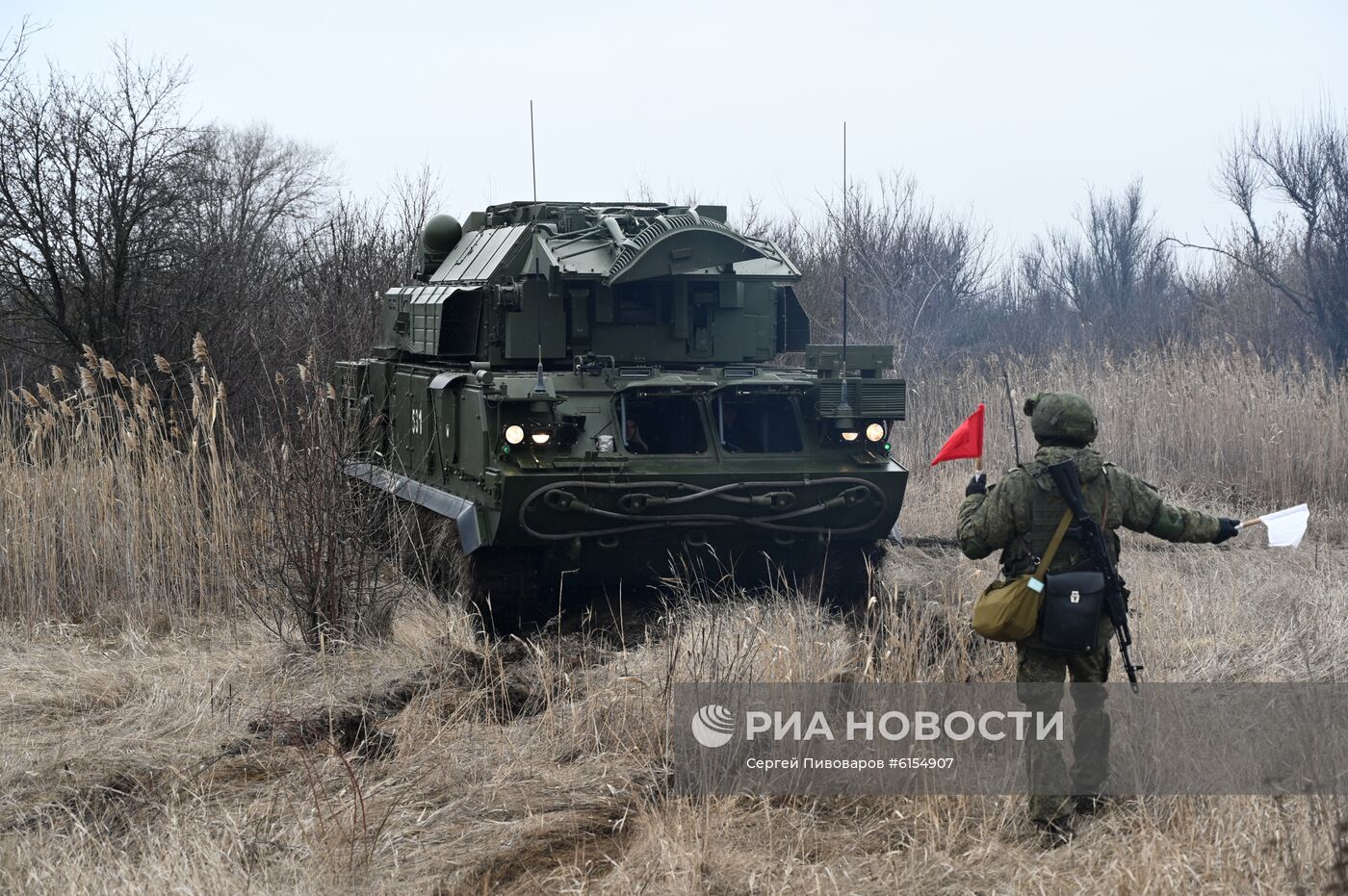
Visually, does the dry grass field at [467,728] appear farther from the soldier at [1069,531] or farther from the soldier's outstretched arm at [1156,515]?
the soldier's outstretched arm at [1156,515]

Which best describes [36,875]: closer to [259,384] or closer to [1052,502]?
[1052,502]

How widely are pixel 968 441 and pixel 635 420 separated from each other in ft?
10.5

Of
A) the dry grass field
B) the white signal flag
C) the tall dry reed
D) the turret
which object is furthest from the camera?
the turret

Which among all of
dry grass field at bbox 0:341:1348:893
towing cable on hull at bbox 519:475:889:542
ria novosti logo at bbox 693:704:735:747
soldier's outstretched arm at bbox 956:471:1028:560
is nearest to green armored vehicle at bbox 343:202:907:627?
towing cable on hull at bbox 519:475:889:542

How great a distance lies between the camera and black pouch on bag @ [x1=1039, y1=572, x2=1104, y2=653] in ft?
18.0

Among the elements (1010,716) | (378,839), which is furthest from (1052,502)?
(378,839)

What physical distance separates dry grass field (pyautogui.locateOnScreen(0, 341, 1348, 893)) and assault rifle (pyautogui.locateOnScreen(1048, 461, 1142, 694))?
27.5 inches

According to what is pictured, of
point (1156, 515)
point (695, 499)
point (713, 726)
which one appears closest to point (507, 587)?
point (695, 499)

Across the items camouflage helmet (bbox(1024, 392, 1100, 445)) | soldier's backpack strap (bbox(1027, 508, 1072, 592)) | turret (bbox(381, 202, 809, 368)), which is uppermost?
turret (bbox(381, 202, 809, 368))

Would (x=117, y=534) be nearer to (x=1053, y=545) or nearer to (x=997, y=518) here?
(x=997, y=518)

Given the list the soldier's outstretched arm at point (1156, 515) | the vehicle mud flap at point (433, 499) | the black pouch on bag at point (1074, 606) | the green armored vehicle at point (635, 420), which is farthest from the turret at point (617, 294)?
the black pouch on bag at point (1074, 606)

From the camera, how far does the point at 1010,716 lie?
6.66 metres

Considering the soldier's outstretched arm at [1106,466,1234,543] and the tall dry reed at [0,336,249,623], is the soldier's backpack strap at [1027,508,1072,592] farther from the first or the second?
the tall dry reed at [0,336,249,623]

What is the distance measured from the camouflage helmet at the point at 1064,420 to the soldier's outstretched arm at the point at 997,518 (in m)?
0.20
